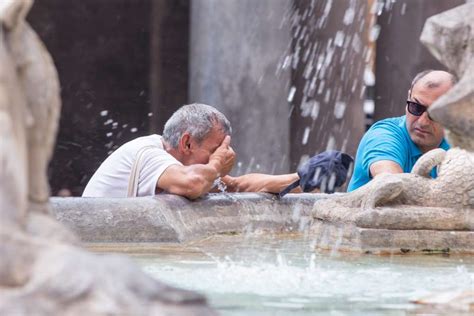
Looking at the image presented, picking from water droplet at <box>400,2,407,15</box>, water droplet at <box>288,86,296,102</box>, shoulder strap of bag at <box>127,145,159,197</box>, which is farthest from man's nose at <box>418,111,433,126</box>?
water droplet at <box>400,2,407,15</box>

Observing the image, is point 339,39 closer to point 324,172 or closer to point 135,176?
point 324,172

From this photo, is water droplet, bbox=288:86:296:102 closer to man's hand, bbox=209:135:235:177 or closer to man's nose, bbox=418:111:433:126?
man's hand, bbox=209:135:235:177

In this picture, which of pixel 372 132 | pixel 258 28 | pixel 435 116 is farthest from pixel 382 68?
pixel 435 116

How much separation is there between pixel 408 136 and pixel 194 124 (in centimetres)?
112

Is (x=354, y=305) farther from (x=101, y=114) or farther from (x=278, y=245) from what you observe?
(x=101, y=114)

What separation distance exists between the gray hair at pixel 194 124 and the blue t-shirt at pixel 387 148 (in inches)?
29.3

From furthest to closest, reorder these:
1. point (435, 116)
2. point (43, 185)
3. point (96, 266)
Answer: point (435, 116), point (43, 185), point (96, 266)

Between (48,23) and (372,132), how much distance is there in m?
6.32

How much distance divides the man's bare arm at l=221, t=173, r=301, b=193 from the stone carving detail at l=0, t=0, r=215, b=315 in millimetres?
3879

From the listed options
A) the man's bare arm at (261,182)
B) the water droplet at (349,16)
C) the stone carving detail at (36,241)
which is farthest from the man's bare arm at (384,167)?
the water droplet at (349,16)

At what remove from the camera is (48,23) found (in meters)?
12.0

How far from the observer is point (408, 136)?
633 centimetres

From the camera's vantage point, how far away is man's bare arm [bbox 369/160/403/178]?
5945 millimetres

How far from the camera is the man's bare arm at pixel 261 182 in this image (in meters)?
6.39
